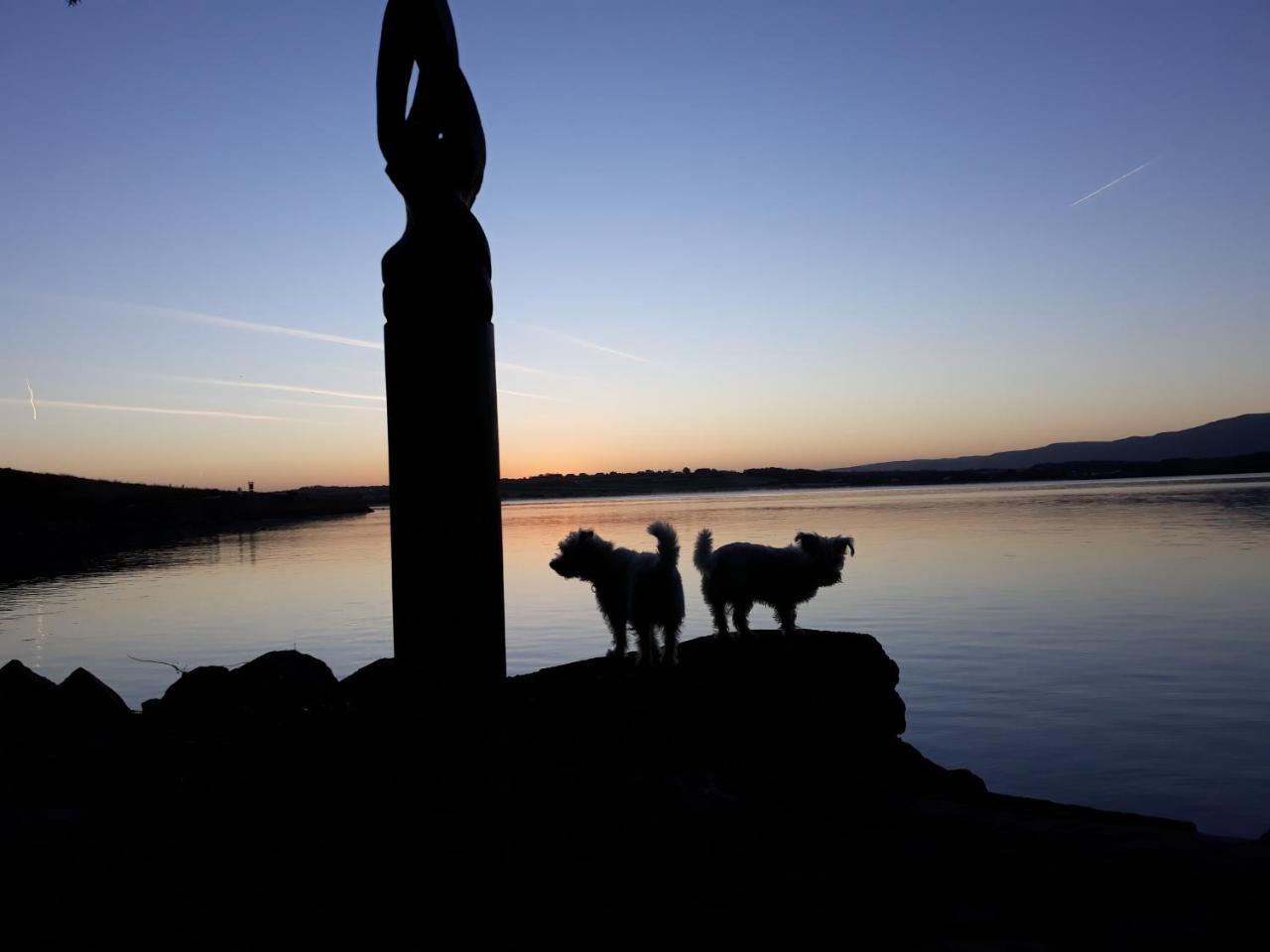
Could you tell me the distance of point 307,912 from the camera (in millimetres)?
3656

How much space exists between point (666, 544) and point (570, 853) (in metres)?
4.74

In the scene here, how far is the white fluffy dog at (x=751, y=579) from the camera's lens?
10000 mm

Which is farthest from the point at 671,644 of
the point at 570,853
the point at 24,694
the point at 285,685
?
the point at 24,694

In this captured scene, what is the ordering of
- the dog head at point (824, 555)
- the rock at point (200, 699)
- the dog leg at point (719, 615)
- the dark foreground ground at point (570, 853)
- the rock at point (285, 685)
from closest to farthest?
the dark foreground ground at point (570, 853), the rock at point (200, 699), the rock at point (285, 685), the dog leg at point (719, 615), the dog head at point (824, 555)

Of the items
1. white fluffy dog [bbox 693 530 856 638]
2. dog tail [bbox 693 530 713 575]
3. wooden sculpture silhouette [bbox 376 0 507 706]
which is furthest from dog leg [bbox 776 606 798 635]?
wooden sculpture silhouette [bbox 376 0 507 706]

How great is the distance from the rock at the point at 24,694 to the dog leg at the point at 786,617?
7493mm

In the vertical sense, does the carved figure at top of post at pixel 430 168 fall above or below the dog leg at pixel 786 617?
above

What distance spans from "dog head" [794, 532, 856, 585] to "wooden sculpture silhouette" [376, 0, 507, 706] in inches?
281

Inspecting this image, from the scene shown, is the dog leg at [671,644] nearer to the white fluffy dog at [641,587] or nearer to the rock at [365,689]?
the white fluffy dog at [641,587]

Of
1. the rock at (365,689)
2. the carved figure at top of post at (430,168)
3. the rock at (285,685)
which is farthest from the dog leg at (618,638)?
the carved figure at top of post at (430,168)

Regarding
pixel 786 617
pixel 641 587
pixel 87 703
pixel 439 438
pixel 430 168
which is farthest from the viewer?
pixel 786 617

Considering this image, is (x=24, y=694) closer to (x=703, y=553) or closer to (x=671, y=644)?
(x=671, y=644)

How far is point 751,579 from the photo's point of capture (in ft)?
33.0

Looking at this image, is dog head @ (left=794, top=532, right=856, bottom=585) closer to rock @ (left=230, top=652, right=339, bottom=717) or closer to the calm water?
the calm water
